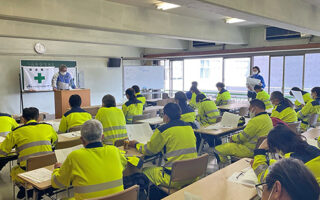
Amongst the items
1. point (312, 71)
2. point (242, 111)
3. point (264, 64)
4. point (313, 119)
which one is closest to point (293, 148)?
point (313, 119)

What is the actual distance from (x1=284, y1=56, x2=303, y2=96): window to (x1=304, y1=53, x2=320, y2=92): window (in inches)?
6.5

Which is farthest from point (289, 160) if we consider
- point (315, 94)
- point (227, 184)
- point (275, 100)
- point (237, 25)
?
point (237, 25)

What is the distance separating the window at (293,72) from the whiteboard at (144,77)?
4.83 m

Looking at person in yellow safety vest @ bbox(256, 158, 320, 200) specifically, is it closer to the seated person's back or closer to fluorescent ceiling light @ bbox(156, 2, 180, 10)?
the seated person's back

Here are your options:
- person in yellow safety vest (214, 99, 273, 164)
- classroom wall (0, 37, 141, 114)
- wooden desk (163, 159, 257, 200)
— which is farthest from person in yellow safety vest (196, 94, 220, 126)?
classroom wall (0, 37, 141, 114)

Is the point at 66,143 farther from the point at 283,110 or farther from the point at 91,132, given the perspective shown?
the point at 283,110

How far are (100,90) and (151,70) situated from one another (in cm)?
230

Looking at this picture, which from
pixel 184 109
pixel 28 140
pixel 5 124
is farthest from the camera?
pixel 184 109

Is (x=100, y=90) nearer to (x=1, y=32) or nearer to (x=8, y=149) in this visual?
(x=1, y=32)

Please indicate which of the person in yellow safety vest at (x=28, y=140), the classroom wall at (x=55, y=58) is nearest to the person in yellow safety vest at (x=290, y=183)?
the person in yellow safety vest at (x=28, y=140)

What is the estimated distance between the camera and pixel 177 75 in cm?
1188

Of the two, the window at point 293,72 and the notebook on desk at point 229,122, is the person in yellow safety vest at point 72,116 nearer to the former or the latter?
the notebook on desk at point 229,122

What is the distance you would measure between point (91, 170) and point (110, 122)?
1886mm

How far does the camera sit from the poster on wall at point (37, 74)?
8.58 metres
